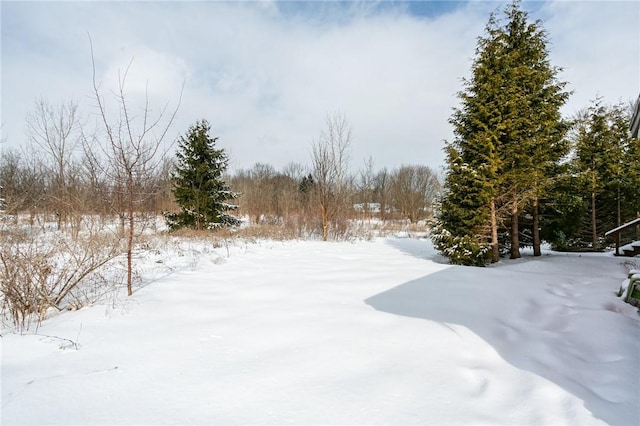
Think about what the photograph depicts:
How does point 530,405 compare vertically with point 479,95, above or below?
below

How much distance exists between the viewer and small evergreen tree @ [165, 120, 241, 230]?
1400 cm

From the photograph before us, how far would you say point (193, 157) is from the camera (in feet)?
47.0

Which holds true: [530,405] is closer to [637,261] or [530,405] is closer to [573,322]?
[573,322]

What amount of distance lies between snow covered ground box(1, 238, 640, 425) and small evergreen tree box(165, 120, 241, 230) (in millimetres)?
9535

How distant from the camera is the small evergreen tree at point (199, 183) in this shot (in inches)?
551

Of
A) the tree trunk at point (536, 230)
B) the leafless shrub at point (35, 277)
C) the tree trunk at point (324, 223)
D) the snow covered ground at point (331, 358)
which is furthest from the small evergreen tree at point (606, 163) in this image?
the leafless shrub at point (35, 277)

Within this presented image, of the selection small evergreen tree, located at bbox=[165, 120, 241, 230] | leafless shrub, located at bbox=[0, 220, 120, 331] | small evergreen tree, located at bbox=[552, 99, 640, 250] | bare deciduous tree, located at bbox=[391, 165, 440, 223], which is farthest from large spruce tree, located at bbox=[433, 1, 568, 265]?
bare deciduous tree, located at bbox=[391, 165, 440, 223]

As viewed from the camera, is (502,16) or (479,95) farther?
(502,16)

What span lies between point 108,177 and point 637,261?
1193cm

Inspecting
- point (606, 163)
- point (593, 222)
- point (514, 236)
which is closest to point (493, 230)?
point (514, 236)

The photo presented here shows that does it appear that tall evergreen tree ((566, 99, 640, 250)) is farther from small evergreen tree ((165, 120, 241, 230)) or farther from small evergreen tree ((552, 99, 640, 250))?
small evergreen tree ((165, 120, 241, 230))

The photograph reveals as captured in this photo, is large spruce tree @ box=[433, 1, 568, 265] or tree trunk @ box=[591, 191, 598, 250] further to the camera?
tree trunk @ box=[591, 191, 598, 250]

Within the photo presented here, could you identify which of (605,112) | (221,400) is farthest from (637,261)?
(221,400)

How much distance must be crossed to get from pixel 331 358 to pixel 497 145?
8443 mm
